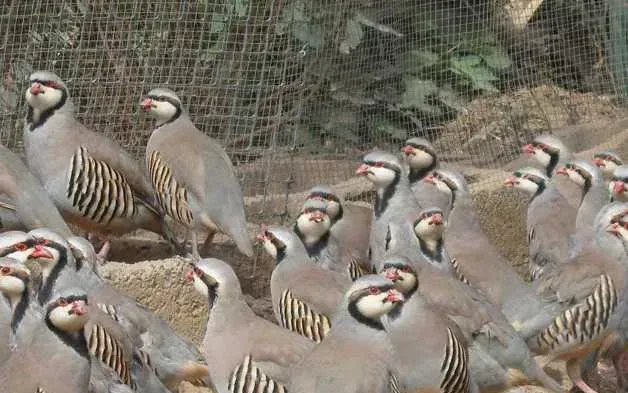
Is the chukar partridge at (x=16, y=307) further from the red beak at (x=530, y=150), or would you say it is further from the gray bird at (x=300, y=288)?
the red beak at (x=530, y=150)

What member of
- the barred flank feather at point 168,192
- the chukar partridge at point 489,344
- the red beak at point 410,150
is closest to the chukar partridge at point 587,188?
the red beak at point 410,150

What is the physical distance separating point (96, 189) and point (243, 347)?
2.78 metres

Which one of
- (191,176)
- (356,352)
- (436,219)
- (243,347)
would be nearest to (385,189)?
(436,219)

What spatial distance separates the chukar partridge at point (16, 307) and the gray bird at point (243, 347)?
0.86 m

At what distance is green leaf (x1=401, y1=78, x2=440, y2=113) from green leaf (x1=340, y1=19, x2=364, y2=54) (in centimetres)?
83

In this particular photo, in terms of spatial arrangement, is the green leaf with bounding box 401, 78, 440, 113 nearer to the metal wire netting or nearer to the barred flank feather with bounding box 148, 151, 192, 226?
the metal wire netting

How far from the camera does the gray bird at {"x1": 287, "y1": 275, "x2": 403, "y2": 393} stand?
6430 millimetres

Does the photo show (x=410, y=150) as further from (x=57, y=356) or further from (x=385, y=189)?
(x=57, y=356)

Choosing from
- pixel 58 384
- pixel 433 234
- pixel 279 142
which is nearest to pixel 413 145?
pixel 279 142

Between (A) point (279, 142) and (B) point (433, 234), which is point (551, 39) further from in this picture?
(B) point (433, 234)

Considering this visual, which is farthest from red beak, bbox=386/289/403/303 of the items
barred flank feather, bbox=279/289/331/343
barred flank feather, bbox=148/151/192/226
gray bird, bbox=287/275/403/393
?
barred flank feather, bbox=148/151/192/226

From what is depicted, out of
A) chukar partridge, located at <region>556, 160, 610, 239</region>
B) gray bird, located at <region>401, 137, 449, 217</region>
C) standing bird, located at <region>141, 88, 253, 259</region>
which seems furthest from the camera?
gray bird, located at <region>401, 137, 449, 217</region>

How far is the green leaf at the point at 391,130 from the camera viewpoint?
11750 millimetres

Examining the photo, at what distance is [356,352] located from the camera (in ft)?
22.1
